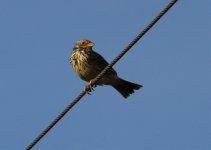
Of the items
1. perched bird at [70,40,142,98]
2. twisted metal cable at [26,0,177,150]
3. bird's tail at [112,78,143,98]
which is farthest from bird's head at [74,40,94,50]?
twisted metal cable at [26,0,177,150]

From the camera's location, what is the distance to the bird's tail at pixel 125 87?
1054 cm

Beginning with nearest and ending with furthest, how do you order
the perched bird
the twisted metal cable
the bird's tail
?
the twisted metal cable
the perched bird
the bird's tail

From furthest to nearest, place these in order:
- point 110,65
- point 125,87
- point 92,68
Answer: point 125,87 → point 92,68 → point 110,65

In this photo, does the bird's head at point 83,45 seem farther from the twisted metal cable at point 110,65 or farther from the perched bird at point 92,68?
the twisted metal cable at point 110,65

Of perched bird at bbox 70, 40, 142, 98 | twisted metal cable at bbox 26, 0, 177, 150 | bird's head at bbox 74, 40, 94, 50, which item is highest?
bird's head at bbox 74, 40, 94, 50

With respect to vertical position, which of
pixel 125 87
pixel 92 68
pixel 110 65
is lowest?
pixel 110 65

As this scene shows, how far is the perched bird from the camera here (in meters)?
10.3

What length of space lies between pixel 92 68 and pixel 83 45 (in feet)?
1.85

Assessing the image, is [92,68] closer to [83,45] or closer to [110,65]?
[83,45]

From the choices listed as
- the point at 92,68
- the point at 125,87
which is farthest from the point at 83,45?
the point at 125,87

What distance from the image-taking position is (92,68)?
33.8ft

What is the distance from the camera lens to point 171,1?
6.30m

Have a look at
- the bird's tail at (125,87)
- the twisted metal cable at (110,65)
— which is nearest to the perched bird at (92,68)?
the bird's tail at (125,87)

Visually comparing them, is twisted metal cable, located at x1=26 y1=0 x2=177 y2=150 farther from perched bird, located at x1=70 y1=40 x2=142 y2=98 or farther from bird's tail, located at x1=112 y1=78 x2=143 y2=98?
bird's tail, located at x1=112 y1=78 x2=143 y2=98
